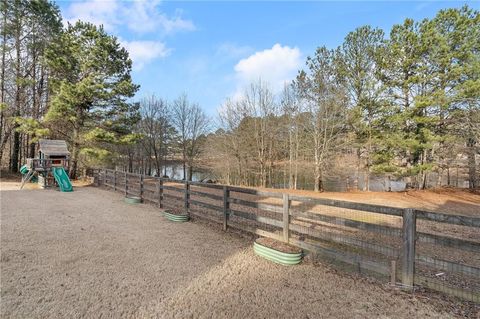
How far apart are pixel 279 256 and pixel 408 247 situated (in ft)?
5.36

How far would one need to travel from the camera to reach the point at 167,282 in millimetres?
3039

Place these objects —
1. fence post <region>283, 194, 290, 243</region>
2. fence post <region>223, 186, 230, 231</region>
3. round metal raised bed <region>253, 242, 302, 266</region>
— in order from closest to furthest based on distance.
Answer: round metal raised bed <region>253, 242, 302, 266</region>
fence post <region>283, 194, 290, 243</region>
fence post <region>223, 186, 230, 231</region>

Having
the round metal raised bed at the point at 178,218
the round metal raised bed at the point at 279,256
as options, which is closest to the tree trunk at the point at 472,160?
the round metal raised bed at the point at 279,256

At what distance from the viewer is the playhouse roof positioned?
42.3 feet

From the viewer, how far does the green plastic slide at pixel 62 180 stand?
1133cm

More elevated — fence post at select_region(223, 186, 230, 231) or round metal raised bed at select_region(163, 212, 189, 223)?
fence post at select_region(223, 186, 230, 231)

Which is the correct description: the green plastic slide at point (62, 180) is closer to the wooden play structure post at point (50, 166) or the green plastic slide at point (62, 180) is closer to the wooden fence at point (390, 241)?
the wooden play structure post at point (50, 166)


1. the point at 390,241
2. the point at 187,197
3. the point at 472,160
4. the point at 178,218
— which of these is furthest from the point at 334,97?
the point at 178,218

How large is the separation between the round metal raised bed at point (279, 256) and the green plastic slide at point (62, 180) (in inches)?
435

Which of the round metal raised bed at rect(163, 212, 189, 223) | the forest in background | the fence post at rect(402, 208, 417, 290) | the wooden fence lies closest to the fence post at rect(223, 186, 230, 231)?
the wooden fence

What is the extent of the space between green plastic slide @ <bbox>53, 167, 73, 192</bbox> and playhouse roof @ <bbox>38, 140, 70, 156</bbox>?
1.34 metres

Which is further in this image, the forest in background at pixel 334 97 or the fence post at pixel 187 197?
the forest in background at pixel 334 97

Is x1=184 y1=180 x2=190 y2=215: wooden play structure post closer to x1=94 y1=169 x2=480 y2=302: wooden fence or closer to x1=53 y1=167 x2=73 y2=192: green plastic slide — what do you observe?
x1=94 y1=169 x2=480 y2=302: wooden fence

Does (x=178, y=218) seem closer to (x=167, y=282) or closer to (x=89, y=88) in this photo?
(x=167, y=282)
